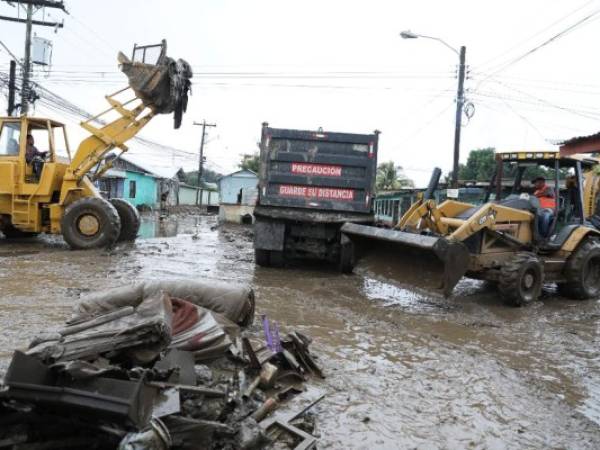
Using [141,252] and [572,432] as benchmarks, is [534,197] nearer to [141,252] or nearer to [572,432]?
[572,432]

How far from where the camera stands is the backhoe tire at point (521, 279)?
714cm

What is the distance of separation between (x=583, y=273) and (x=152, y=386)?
25.3 feet

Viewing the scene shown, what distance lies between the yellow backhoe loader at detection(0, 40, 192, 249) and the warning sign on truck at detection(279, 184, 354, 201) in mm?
4167

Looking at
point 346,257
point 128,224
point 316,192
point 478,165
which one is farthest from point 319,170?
point 478,165

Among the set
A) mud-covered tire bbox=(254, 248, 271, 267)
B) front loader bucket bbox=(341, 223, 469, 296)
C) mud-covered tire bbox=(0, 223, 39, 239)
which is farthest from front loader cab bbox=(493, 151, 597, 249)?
mud-covered tire bbox=(0, 223, 39, 239)

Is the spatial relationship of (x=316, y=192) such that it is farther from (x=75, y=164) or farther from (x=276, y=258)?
(x=75, y=164)

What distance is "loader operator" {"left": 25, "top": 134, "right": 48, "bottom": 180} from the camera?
37.5 feet

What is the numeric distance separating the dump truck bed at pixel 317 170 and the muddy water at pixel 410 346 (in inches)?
53.5

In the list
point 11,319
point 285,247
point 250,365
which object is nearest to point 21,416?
point 250,365

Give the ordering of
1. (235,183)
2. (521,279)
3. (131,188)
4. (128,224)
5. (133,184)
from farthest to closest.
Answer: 1. (133,184)
2. (131,188)
3. (235,183)
4. (128,224)
5. (521,279)

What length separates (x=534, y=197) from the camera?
26.3 ft

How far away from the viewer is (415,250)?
7.11 meters

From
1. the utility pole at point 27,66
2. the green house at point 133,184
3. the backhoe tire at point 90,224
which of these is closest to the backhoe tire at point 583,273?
the backhoe tire at point 90,224

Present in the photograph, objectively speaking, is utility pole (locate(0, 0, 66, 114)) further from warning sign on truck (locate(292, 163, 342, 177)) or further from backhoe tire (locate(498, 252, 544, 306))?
backhoe tire (locate(498, 252, 544, 306))
